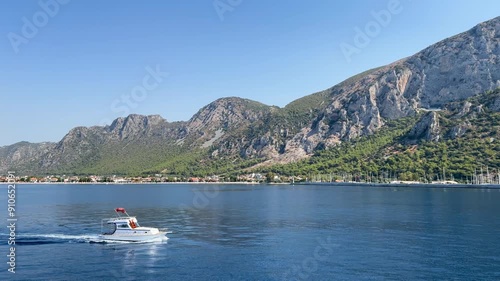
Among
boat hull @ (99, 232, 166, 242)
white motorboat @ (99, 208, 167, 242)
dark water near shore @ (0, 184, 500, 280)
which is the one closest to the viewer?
dark water near shore @ (0, 184, 500, 280)

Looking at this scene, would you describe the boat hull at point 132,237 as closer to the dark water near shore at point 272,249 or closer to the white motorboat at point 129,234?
the white motorboat at point 129,234

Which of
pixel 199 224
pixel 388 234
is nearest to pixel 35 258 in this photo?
pixel 199 224

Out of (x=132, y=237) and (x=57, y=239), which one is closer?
(x=132, y=237)

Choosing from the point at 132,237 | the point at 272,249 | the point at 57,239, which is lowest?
the point at 272,249

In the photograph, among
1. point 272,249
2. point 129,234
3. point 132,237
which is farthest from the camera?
point 129,234

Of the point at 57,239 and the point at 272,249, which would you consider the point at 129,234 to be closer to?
the point at 57,239

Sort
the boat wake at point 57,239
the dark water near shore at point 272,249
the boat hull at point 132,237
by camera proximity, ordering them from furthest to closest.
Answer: the boat hull at point 132,237 → the boat wake at point 57,239 → the dark water near shore at point 272,249

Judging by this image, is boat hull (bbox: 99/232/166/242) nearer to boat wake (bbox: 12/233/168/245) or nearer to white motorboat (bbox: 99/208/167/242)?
white motorboat (bbox: 99/208/167/242)

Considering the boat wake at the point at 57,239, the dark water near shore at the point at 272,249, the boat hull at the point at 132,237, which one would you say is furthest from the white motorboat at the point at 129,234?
the dark water near shore at the point at 272,249

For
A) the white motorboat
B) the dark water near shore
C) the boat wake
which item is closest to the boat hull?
the white motorboat

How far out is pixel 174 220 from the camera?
113062 mm

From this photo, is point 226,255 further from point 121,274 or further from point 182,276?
point 121,274

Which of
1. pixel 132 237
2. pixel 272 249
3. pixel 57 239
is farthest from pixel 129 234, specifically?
pixel 272 249

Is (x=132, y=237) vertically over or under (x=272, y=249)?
over
